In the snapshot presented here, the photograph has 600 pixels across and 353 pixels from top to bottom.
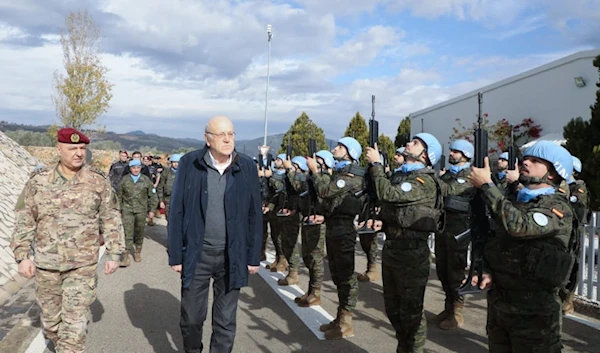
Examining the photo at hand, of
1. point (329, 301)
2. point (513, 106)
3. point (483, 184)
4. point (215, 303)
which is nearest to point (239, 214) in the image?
point (215, 303)

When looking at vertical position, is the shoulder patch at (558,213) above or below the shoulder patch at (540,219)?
above

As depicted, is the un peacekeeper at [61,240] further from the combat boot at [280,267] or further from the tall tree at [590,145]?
the tall tree at [590,145]

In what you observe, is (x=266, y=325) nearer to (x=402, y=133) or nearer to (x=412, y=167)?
(x=412, y=167)

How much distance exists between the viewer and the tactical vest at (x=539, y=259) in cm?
309

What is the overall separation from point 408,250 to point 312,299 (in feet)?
8.56

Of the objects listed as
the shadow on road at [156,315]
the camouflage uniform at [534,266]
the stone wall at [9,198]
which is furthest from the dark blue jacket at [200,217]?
the stone wall at [9,198]

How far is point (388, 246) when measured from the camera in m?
4.41

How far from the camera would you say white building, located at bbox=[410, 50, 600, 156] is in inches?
589

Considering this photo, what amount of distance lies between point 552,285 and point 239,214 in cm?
239

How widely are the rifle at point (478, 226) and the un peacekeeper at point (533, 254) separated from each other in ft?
0.58

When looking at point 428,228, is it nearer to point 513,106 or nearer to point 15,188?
point 15,188

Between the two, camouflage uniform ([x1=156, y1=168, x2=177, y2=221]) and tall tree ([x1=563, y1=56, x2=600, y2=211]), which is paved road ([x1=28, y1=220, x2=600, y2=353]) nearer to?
tall tree ([x1=563, y1=56, x2=600, y2=211])

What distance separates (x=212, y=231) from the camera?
13.2 ft

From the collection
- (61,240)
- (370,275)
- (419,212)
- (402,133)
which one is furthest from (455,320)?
(402,133)
